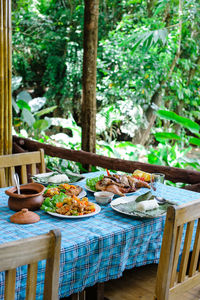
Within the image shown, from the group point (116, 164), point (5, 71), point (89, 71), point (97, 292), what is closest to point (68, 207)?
point (97, 292)

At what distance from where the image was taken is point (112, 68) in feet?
24.5

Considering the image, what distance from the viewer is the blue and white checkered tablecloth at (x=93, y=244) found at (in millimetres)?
1196

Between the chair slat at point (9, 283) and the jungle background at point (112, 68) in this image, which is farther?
the jungle background at point (112, 68)

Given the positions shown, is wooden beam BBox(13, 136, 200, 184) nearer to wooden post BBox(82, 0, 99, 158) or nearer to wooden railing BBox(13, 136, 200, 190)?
wooden railing BBox(13, 136, 200, 190)

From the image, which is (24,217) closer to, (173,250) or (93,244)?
(93,244)

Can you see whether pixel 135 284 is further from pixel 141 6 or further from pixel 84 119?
pixel 141 6

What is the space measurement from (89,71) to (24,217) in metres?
2.52

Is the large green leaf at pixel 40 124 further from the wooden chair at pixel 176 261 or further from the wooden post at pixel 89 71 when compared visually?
the wooden chair at pixel 176 261

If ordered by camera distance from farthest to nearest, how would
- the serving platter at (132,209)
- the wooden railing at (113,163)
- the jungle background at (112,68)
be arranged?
the jungle background at (112,68) → the wooden railing at (113,163) → the serving platter at (132,209)

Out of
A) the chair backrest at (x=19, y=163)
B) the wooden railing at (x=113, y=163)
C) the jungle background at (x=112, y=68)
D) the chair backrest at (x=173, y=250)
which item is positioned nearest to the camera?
the chair backrest at (x=173, y=250)

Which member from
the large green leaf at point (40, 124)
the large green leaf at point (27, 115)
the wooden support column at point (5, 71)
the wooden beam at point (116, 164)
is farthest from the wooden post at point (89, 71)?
the large green leaf at point (27, 115)

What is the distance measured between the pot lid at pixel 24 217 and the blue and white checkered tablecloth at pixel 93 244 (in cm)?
2

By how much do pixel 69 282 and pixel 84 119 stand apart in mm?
2668

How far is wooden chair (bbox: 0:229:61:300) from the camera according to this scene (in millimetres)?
805
